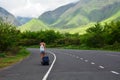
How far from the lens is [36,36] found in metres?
165

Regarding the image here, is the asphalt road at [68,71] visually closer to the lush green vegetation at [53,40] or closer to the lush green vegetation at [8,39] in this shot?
the lush green vegetation at [53,40]

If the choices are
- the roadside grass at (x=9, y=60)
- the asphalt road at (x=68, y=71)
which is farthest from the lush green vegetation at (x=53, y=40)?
the asphalt road at (x=68, y=71)

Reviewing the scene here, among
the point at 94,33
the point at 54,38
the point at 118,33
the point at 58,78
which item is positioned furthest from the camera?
the point at 54,38

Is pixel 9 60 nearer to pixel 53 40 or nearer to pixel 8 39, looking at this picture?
pixel 8 39

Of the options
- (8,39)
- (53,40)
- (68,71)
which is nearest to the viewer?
(68,71)

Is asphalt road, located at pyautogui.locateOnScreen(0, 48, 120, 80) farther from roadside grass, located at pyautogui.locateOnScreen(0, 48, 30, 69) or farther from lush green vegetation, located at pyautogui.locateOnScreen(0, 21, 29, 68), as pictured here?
lush green vegetation, located at pyautogui.locateOnScreen(0, 21, 29, 68)

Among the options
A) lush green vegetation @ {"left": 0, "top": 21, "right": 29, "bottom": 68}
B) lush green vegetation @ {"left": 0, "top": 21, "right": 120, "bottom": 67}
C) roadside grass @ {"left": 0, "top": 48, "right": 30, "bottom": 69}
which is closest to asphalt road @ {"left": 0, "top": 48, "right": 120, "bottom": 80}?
roadside grass @ {"left": 0, "top": 48, "right": 30, "bottom": 69}

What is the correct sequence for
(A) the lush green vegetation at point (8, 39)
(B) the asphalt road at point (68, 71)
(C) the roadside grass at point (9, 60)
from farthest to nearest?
1. (A) the lush green vegetation at point (8, 39)
2. (C) the roadside grass at point (9, 60)
3. (B) the asphalt road at point (68, 71)

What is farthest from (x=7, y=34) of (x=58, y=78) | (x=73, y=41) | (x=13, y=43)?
(x=73, y=41)

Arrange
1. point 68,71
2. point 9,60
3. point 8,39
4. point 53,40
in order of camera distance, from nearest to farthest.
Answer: point 68,71
point 9,60
point 8,39
point 53,40

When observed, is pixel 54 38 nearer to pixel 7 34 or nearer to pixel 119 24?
pixel 119 24

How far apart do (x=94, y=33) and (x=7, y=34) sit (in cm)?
5011

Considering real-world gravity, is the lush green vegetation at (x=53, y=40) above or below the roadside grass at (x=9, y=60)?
above

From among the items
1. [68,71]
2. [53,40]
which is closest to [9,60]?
[68,71]
